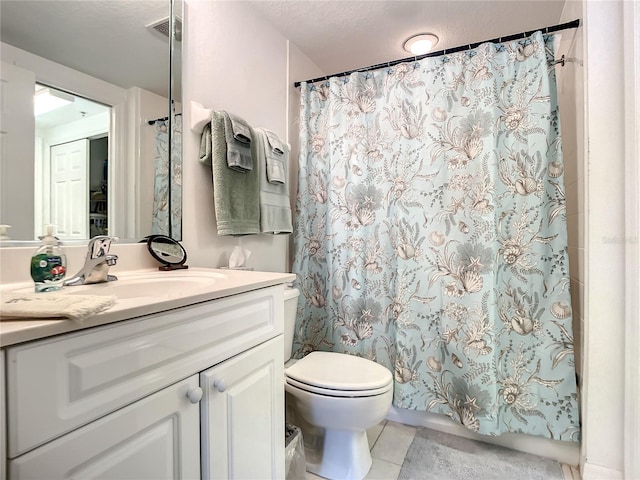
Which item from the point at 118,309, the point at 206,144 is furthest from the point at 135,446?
the point at 206,144

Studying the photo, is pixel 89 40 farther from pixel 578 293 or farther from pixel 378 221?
pixel 578 293

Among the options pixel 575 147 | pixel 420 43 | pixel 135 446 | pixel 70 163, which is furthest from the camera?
pixel 420 43

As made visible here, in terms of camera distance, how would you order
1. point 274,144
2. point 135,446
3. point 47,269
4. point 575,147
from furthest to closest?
point 274,144 < point 575,147 < point 47,269 < point 135,446

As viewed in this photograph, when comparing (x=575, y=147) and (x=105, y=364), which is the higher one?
(x=575, y=147)

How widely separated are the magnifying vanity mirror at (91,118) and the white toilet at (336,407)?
0.77 metres

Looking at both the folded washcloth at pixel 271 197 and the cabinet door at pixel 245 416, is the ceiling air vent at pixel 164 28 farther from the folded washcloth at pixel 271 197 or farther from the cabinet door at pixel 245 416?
the cabinet door at pixel 245 416

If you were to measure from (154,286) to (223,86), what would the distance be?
1034mm

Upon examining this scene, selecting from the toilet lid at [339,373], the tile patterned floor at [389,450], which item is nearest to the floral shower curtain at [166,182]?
the toilet lid at [339,373]

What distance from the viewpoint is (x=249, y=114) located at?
5.54 feet

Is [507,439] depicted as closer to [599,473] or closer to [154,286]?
[599,473]

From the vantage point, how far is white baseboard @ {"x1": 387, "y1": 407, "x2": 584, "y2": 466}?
1.44 meters

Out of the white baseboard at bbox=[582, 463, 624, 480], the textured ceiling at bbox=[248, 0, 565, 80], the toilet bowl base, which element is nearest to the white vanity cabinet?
the toilet bowl base

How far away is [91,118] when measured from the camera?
41.7 inches

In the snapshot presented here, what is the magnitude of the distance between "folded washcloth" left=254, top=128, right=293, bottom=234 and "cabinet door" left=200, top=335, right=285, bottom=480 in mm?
704
